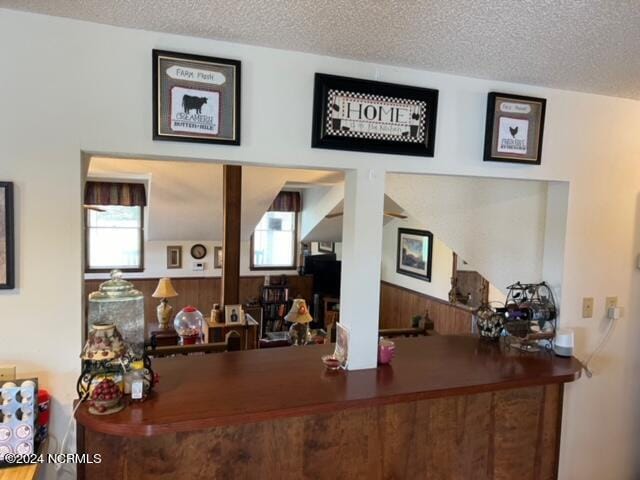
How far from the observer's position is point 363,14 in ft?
4.48

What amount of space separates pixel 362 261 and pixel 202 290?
231 inches

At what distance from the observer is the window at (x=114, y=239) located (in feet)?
22.0

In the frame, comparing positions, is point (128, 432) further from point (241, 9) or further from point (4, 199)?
point (241, 9)

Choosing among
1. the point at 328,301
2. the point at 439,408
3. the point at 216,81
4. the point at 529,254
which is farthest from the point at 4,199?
the point at 328,301

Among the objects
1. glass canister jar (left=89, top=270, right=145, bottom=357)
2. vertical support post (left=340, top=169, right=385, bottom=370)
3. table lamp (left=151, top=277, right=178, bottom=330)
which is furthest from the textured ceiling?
table lamp (left=151, top=277, right=178, bottom=330)

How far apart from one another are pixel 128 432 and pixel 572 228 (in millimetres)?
2152

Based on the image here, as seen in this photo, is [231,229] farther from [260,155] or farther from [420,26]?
[420,26]

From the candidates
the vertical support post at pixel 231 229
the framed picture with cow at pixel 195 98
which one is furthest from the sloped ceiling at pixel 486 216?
the vertical support post at pixel 231 229

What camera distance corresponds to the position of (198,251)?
728cm

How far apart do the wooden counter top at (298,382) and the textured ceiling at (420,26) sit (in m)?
1.27

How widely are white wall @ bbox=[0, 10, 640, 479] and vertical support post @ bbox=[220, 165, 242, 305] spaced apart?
2588mm

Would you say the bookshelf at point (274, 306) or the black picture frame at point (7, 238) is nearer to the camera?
the black picture frame at point (7, 238)

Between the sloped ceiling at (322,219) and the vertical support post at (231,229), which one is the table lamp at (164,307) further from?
the sloped ceiling at (322,219)

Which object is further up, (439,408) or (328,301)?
(439,408)
